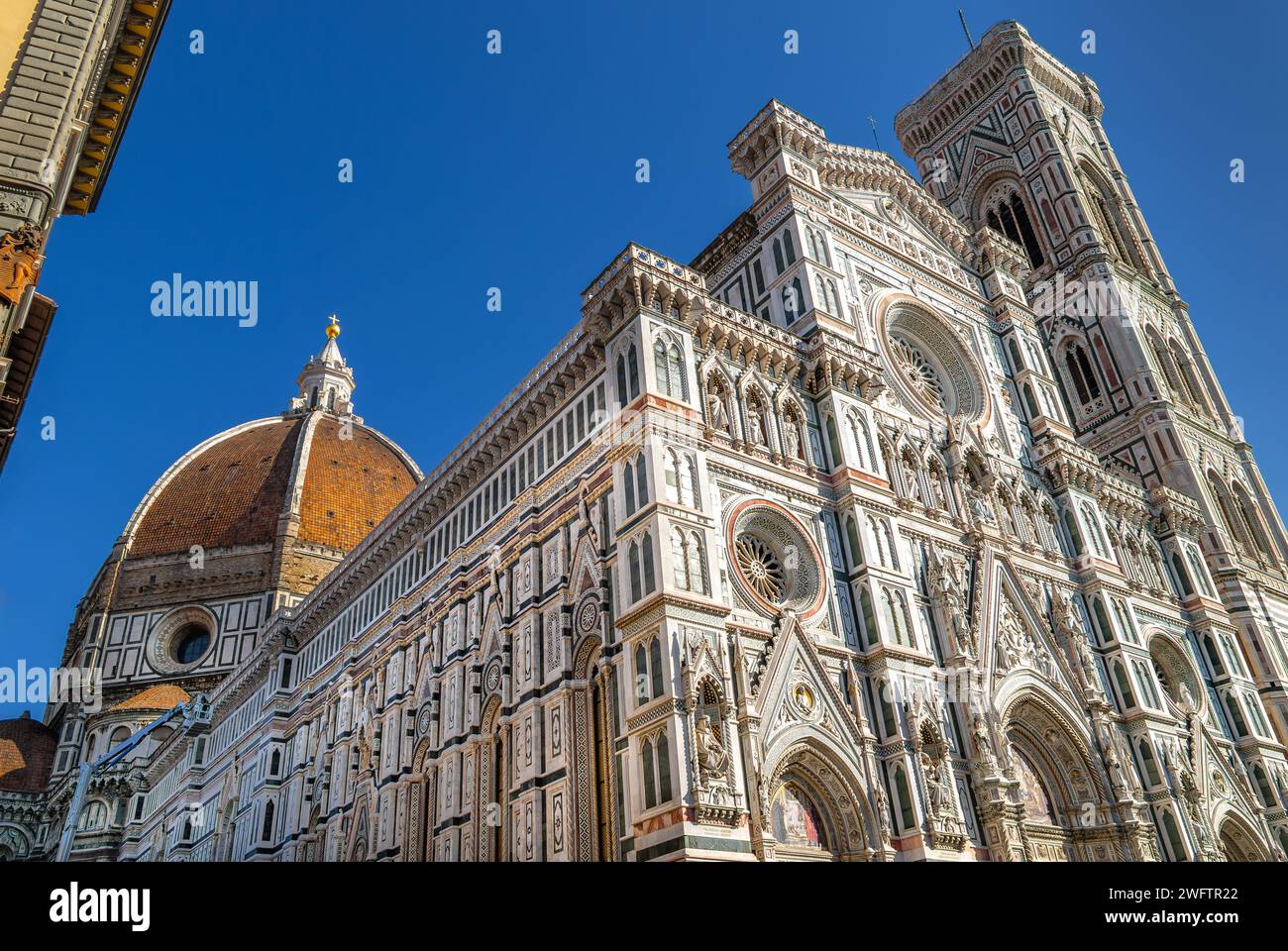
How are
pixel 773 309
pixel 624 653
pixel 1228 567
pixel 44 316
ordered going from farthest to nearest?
pixel 1228 567 < pixel 773 309 < pixel 624 653 < pixel 44 316

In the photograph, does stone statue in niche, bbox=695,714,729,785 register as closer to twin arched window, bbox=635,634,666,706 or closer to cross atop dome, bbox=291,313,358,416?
twin arched window, bbox=635,634,666,706

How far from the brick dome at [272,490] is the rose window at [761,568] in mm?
47762

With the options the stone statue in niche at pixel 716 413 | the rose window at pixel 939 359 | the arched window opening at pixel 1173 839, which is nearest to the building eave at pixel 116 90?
the stone statue in niche at pixel 716 413

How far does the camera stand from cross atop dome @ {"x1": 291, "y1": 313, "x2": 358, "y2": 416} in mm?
80938

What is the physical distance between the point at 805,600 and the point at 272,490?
53719 millimetres

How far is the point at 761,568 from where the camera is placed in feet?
75.2

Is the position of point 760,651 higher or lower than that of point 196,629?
lower

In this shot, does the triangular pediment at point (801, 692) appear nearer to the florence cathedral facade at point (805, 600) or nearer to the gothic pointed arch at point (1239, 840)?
the florence cathedral facade at point (805, 600)

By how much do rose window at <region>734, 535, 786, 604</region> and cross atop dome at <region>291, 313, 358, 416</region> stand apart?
207 ft
